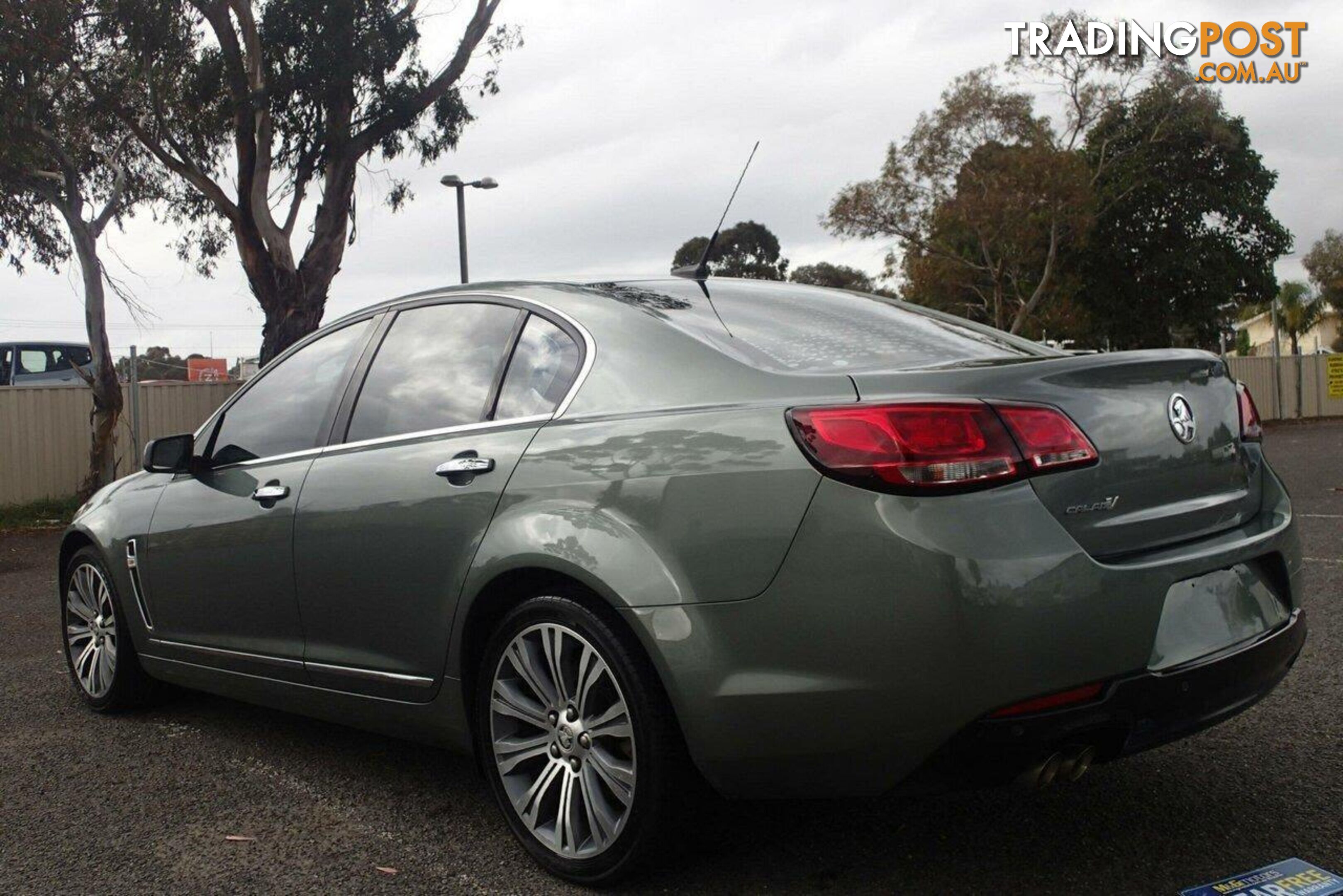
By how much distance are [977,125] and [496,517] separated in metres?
32.3

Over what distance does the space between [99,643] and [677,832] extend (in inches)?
125

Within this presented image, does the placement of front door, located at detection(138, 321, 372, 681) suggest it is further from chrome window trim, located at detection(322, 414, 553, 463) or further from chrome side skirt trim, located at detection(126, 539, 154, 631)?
chrome window trim, located at detection(322, 414, 553, 463)

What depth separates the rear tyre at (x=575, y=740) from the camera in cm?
296

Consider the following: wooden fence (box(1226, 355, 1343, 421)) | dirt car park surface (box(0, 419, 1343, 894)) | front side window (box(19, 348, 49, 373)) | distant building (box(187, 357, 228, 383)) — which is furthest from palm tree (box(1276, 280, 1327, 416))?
dirt car park surface (box(0, 419, 1343, 894))

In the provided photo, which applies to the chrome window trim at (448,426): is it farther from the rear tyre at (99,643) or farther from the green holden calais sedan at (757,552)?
the rear tyre at (99,643)

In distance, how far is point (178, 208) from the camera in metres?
21.9

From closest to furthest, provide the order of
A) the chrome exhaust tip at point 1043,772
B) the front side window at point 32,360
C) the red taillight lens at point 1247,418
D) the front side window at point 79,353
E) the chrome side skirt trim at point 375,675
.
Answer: the chrome exhaust tip at point 1043,772 < the red taillight lens at point 1247,418 < the chrome side skirt trim at point 375,675 < the front side window at point 32,360 < the front side window at point 79,353

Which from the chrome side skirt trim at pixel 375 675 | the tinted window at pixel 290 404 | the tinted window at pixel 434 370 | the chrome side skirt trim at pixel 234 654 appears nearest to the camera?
the chrome side skirt trim at pixel 375 675

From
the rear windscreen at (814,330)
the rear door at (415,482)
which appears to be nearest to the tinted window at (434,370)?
the rear door at (415,482)

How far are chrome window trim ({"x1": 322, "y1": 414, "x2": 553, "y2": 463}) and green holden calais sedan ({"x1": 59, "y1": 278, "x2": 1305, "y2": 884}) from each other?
12 millimetres

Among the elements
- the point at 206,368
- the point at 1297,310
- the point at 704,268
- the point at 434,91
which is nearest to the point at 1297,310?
the point at 1297,310

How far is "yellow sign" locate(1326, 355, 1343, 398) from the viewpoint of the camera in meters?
33.2

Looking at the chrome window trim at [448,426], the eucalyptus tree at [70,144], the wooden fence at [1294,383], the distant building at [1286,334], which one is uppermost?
the eucalyptus tree at [70,144]

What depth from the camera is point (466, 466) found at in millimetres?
3439
